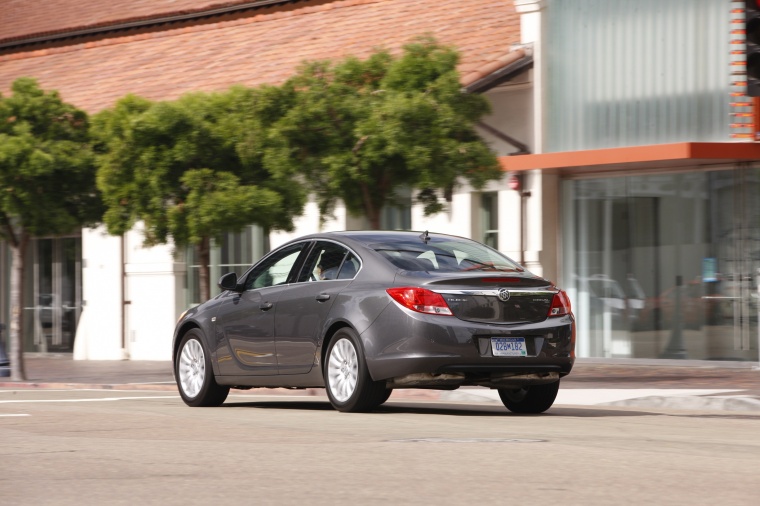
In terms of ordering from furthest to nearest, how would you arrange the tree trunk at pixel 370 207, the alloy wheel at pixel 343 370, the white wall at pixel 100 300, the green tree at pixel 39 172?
1. the white wall at pixel 100 300
2. the green tree at pixel 39 172
3. the tree trunk at pixel 370 207
4. the alloy wheel at pixel 343 370

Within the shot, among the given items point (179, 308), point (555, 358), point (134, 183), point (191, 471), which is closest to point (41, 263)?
point (179, 308)

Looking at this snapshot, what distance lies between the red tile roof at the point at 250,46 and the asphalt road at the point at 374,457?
35.5 ft

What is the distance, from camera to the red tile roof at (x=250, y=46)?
24.8m

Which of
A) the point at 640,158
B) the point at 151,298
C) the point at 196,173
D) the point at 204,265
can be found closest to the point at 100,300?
the point at 151,298

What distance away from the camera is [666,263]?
2156cm

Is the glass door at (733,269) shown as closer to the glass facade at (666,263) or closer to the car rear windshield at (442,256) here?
the glass facade at (666,263)

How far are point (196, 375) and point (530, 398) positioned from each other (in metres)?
3.08

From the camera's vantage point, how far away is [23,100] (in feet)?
67.3

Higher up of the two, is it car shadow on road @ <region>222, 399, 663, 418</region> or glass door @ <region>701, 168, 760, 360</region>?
glass door @ <region>701, 168, 760, 360</region>

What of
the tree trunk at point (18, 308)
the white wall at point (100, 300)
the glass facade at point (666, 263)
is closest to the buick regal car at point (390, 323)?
the tree trunk at point (18, 308)

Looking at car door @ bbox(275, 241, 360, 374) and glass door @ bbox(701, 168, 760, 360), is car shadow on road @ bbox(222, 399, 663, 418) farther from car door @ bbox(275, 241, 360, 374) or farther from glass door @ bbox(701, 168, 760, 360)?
glass door @ bbox(701, 168, 760, 360)

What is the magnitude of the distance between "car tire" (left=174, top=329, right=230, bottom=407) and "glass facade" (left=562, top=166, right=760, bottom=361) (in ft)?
30.3

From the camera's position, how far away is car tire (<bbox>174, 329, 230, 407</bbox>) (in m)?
13.4

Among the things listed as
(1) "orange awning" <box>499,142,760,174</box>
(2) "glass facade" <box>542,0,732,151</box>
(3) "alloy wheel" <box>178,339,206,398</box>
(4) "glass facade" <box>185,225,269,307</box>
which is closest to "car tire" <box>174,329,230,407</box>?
(3) "alloy wheel" <box>178,339,206,398</box>
